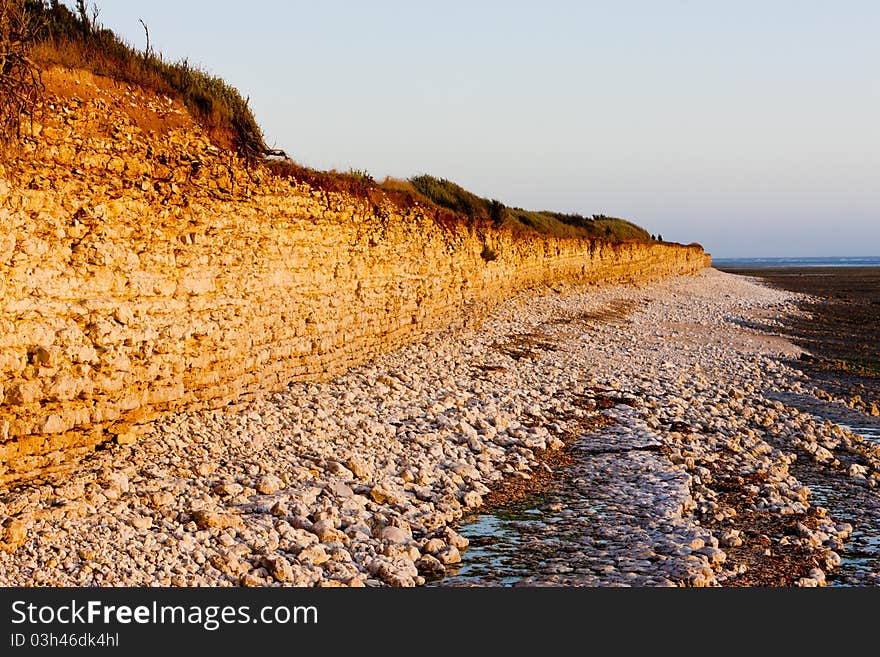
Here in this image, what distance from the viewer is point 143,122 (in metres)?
9.94

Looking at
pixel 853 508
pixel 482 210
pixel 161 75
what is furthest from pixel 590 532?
pixel 482 210

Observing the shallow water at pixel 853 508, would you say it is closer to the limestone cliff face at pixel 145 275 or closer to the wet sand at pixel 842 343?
the wet sand at pixel 842 343

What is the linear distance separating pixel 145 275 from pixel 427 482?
4.15 metres

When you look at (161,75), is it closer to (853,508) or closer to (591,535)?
(591,535)

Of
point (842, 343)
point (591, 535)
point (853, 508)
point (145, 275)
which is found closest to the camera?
point (591, 535)

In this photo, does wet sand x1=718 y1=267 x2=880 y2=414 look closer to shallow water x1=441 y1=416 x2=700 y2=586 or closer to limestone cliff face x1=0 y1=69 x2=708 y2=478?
shallow water x1=441 y1=416 x2=700 y2=586

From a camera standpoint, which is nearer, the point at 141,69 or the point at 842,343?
the point at 141,69

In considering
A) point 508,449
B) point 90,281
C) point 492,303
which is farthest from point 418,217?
point 90,281

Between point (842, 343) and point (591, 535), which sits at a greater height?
point (842, 343)

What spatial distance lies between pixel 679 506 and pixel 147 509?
18.7 ft

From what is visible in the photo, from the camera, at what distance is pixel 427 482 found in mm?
9438

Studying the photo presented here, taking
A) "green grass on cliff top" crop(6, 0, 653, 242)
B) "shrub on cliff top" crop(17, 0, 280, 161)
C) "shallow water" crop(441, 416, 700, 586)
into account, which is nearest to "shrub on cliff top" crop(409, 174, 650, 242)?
"green grass on cliff top" crop(6, 0, 653, 242)

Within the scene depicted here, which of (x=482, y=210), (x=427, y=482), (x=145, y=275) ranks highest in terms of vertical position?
(x=482, y=210)

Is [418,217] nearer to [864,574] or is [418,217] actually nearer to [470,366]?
[470,366]
